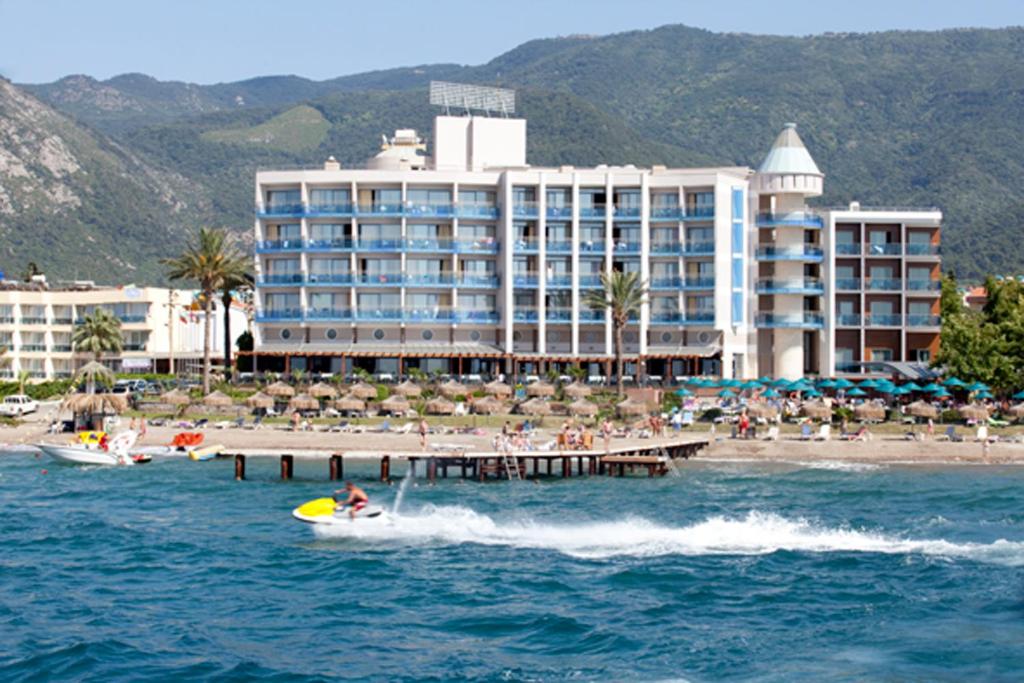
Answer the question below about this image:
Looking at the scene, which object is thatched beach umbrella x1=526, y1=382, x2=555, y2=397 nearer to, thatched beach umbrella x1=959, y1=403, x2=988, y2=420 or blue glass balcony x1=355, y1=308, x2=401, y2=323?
blue glass balcony x1=355, y1=308, x2=401, y2=323

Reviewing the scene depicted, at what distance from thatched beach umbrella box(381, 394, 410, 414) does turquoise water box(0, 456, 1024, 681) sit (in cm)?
2081

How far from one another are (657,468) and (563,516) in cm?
1662

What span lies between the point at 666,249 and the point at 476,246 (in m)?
13.6

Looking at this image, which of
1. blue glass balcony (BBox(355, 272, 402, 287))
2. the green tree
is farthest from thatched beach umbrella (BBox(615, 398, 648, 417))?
the green tree

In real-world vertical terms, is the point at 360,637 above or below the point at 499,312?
below

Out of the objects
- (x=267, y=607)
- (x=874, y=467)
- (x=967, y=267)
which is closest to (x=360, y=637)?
(x=267, y=607)

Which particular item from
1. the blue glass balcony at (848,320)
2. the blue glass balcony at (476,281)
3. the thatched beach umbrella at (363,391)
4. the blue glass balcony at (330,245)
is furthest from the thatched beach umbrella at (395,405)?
the blue glass balcony at (848,320)

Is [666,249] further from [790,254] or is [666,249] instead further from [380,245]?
[380,245]

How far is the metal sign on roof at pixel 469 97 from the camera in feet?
364

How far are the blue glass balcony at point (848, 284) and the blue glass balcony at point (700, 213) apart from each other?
35.5ft

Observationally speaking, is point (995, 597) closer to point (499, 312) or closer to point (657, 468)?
point (657, 468)

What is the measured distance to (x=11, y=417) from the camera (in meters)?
89.6

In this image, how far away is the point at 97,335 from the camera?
10100cm

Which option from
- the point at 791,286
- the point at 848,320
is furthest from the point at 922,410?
the point at 848,320
